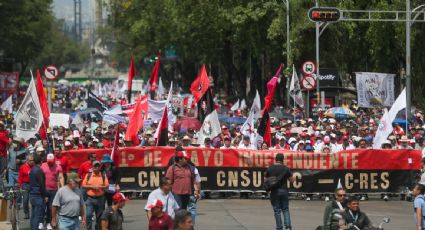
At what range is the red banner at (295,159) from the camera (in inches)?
1013

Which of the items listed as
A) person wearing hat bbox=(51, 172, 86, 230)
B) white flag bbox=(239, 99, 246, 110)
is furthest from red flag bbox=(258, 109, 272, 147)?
white flag bbox=(239, 99, 246, 110)

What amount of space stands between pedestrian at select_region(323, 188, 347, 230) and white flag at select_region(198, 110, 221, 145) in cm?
Answer: 1323

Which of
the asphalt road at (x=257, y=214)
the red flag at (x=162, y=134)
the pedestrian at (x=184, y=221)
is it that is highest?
the red flag at (x=162, y=134)

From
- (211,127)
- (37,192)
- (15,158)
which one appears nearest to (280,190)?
(37,192)

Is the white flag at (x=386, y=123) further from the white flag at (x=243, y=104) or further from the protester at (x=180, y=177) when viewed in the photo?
the white flag at (x=243, y=104)

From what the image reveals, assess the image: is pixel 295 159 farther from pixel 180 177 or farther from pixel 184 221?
pixel 184 221

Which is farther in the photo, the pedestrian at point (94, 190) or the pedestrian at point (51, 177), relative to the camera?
the pedestrian at point (51, 177)

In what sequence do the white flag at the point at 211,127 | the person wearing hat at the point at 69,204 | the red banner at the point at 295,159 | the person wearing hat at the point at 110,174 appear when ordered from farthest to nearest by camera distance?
the white flag at the point at 211,127, the red banner at the point at 295,159, the person wearing hat at the point at 110,174, the person wearing hat at the point at 69,204

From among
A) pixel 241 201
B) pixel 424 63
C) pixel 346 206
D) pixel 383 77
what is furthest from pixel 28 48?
pixel 346 206

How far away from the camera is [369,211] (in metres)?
23.5

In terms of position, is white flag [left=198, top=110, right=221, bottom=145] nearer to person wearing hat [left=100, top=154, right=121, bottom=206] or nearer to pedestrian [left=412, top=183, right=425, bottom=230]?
person wearing hat [left=100, top=154, right=121, bottom=206]

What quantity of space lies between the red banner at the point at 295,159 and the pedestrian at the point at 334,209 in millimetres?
9505

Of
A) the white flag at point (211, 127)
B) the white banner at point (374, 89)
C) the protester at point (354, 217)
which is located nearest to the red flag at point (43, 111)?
the white flag at point (211, 127)

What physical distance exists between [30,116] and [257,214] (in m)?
→ 5.02
